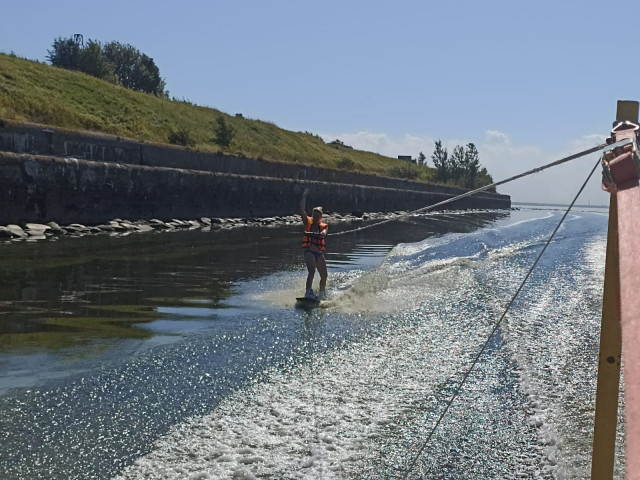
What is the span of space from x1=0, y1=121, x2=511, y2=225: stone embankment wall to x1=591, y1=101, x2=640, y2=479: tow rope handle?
21.2 meters

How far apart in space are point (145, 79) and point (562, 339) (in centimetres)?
7646

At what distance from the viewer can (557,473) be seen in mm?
4949

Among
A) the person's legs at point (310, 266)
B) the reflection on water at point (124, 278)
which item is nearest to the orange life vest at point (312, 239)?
the person's legs at point (310, 266)

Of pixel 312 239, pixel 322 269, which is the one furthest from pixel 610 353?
pixel 322 269

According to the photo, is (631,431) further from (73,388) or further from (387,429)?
(73,388)

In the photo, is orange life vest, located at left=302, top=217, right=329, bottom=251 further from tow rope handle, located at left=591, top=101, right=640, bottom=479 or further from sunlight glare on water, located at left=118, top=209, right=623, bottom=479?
tow rope handle, located at left=591, top=101, right=640, bottom=479

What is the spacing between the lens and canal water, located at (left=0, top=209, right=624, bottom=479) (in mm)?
5090

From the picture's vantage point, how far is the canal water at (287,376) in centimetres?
509

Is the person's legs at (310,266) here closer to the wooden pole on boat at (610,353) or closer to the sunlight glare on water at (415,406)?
the sunlight glare on water at (415,406)

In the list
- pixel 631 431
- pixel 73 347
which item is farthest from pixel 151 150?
pixel 631 431

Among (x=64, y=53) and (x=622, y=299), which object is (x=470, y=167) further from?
(x=622, y=299)

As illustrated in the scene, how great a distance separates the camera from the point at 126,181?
27500mm

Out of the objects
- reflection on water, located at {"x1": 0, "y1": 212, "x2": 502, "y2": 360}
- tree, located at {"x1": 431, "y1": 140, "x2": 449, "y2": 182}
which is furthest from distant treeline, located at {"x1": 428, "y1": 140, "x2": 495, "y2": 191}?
reflection on water, located at {"x1": 0, "y1": 212, "x2": 502, "y2": 360}

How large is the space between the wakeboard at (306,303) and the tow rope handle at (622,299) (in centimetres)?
817
